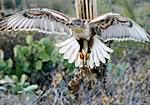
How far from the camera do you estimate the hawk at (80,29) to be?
322 cm

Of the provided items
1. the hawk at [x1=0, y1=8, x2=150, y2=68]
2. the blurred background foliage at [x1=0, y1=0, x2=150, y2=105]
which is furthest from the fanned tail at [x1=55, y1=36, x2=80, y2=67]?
the blurred background foliage at [x1=0, y1=0, x2=150, y2=105]

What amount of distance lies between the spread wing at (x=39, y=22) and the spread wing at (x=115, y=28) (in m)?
0.15

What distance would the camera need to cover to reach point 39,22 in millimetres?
3332

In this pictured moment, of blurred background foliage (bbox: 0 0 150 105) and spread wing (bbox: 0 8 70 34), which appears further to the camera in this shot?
blurred background foliage (bbox: 0 0 150 105)

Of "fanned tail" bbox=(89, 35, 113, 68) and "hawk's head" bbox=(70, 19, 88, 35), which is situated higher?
"hawk's head" bbox=(70, 19, 88, 35)

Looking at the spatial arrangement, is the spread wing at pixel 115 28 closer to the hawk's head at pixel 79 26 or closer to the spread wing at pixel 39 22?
the hawk's head at pixel 79 26

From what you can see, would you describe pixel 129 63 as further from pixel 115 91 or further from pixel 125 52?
pixel 115 91

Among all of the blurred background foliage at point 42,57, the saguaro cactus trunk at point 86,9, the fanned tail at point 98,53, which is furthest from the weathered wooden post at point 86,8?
the blurred background foliage at point 42,57

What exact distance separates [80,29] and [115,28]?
0.71ft

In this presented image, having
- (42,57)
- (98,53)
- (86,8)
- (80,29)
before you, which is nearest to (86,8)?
(86,8)

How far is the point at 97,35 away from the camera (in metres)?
3.30

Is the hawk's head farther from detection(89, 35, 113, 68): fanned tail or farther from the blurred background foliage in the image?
the blurred background foliage

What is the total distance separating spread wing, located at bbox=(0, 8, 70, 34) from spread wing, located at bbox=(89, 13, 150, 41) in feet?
0.48

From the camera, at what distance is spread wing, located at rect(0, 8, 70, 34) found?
129 inches
